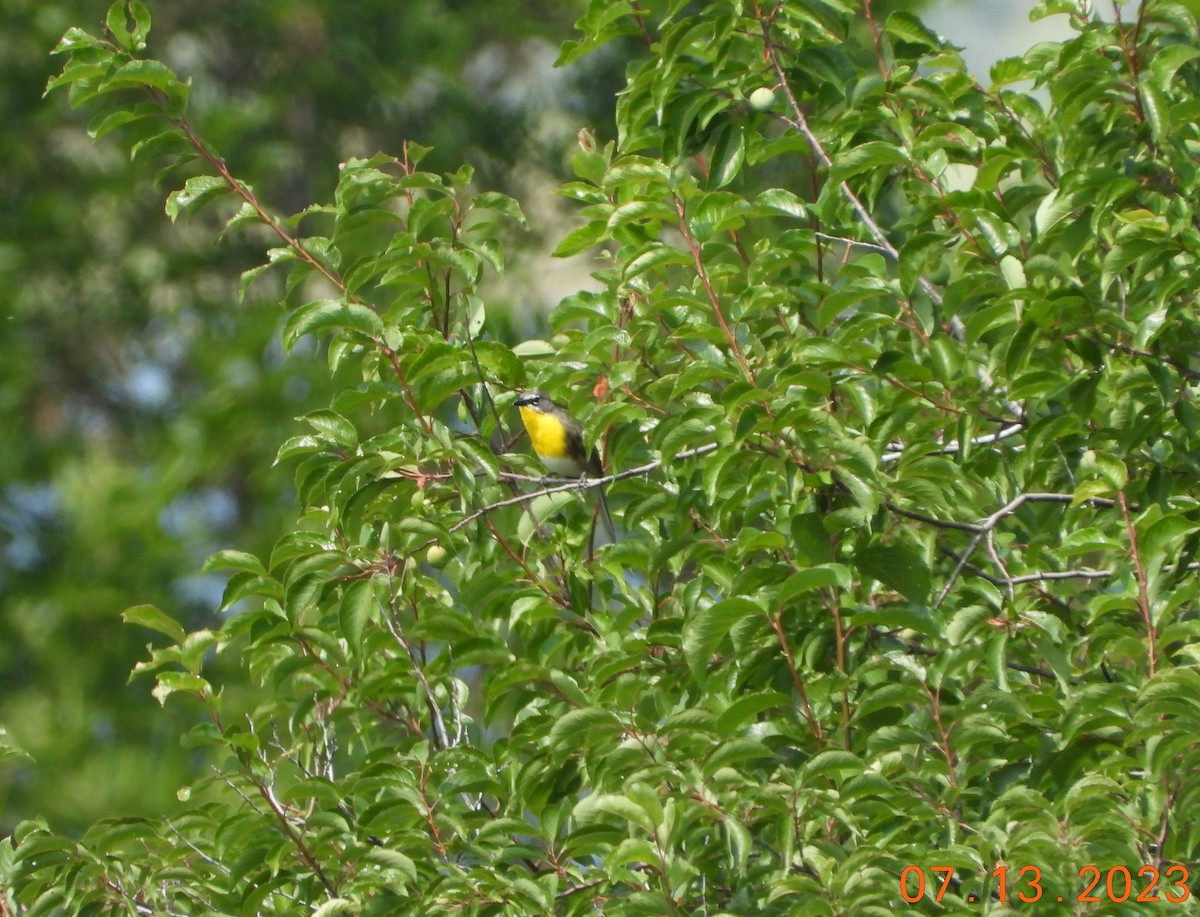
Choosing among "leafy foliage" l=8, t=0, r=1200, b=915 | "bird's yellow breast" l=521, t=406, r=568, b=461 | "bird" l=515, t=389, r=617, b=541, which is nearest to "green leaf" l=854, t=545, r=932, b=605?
"leafy foliage" l=8, t=0, r=1200, b=915

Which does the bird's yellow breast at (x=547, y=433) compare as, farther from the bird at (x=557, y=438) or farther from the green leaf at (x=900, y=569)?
the green leaf at (x=900, y=569)

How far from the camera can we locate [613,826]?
8.93 feet

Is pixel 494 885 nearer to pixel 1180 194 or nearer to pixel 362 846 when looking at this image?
pixel 362 846

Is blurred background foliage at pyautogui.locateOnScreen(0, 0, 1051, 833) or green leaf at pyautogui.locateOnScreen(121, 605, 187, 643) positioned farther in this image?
blurred background foliage at pyautogui.locateOnScreen(0, 0, 1051, 833)

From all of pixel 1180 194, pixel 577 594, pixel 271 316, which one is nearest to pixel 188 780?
pixel 271 316

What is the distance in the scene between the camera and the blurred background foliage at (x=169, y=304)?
24.3 feet

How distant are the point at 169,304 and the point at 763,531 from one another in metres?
7.20

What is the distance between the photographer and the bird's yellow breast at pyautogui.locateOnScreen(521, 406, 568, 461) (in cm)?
614
